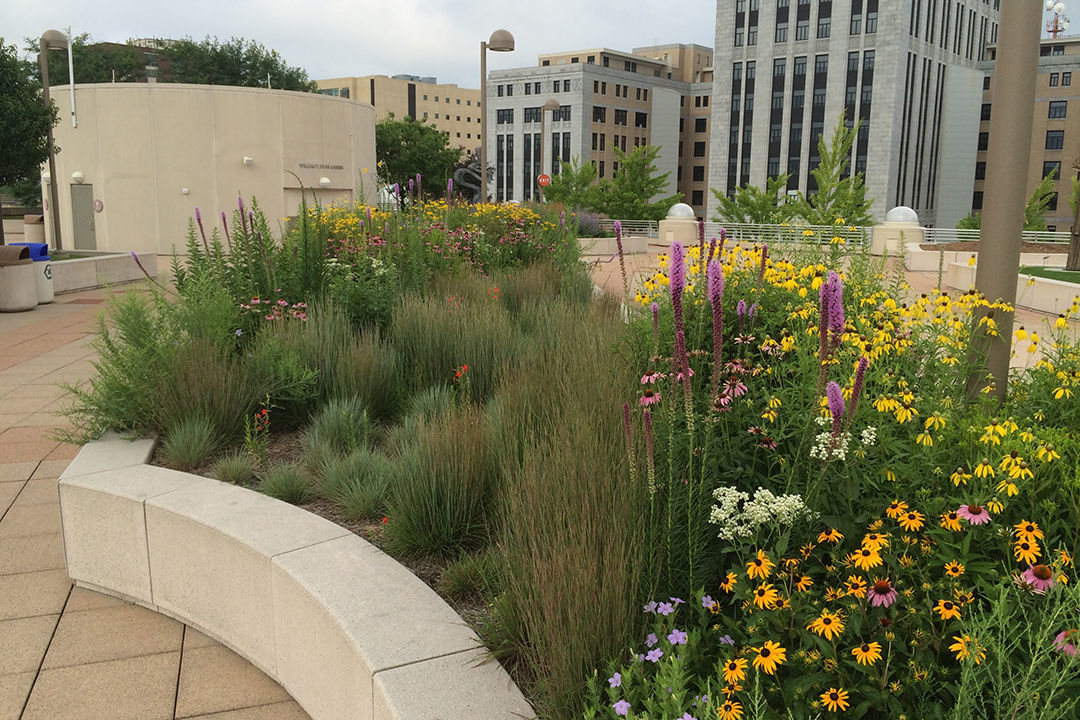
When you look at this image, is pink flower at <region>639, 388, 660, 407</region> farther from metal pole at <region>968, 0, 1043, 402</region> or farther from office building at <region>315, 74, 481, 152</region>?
office building at <region>315, 74, 481, 152</region>

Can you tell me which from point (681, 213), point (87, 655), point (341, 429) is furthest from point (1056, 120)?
point (87, 655)

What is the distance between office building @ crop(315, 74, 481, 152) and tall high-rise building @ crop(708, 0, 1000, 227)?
48.6 m

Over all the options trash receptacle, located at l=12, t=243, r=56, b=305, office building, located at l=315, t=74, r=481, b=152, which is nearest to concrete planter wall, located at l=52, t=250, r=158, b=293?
trash receptacle, located at l=12, t=243, r=56, b=305

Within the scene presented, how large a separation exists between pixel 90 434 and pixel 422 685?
320 cm

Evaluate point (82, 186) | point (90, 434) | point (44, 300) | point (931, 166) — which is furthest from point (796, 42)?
point (90, 434)

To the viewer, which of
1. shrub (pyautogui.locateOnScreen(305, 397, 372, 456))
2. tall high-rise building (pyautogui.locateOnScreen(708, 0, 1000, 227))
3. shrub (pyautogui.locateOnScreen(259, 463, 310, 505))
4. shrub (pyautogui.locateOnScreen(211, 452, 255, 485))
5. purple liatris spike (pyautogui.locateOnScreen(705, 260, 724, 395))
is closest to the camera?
purple liatris spike (pyautogui.locateOnScreen(705, 260, 724, 395))

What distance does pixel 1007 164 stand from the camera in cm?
353

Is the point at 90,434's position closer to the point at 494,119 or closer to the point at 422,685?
the point at 422,685

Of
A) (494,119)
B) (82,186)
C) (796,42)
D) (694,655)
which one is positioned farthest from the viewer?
(494,119)

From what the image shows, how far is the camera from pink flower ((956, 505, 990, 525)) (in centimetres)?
215

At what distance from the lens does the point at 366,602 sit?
2.88 m

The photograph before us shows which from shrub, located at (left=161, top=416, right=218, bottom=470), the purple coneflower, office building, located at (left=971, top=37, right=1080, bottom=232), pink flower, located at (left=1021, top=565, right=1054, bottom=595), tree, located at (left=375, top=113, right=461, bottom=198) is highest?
office building, located at (left=971, top=37, right=1080, bottom=232)

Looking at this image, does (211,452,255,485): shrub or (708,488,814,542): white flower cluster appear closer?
(708,488,814,542): white flower cluster

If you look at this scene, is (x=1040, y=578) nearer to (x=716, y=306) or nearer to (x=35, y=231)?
(x=716, y=306)
